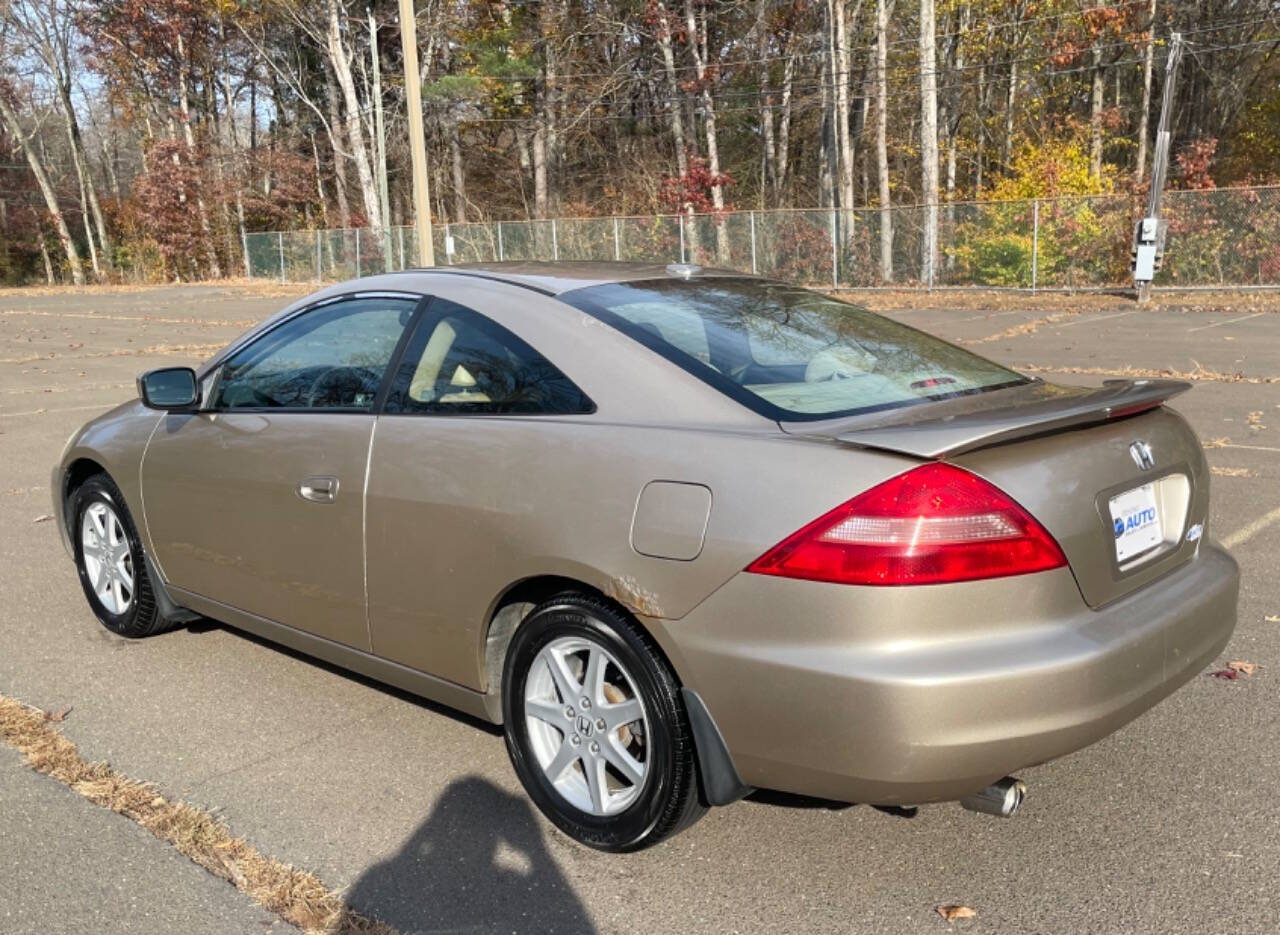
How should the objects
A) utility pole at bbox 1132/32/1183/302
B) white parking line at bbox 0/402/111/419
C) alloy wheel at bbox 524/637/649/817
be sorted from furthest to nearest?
utility pole at bbox 1132/32/1183/302, white parking line at bbox 0/402/111/419, alloy wheel at bbox 524/637/649/817

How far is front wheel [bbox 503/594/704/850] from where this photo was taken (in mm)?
2689

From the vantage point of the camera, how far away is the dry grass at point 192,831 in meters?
2.64

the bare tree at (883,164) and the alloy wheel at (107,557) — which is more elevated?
the bare tree at (883,164)

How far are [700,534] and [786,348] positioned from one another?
92cm

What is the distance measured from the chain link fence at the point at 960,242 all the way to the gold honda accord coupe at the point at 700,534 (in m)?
19.0

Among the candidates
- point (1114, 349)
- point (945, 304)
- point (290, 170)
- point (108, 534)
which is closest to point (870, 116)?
point (945, 304)

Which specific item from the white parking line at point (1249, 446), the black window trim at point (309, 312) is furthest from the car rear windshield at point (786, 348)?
the white parking line at point (1249, 446)

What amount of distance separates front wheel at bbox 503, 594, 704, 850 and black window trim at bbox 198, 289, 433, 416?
971mm

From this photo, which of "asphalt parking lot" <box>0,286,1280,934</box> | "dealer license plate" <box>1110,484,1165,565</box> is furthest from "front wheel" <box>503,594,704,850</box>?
"dealer license plate" <box>1110,484,1165,565</box>

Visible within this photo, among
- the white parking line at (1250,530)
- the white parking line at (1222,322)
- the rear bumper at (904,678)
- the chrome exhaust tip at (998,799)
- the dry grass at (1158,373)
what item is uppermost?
the rear bumper at (904,678)

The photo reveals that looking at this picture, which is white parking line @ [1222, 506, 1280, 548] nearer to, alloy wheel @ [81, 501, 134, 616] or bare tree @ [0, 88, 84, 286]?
alloy wheel @ [81, 501, 134, 616]

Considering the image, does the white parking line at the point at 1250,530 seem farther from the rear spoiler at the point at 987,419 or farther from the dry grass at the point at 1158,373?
the dry grass at the point at 1158,373

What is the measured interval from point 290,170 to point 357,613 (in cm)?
4866

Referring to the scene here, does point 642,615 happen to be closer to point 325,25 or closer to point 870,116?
point 870,116
